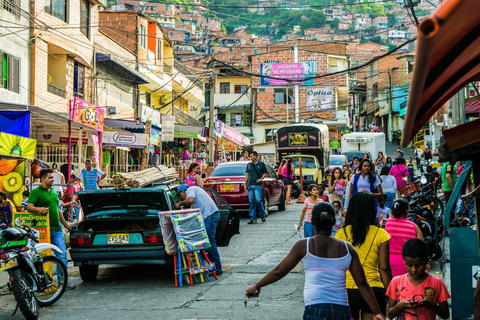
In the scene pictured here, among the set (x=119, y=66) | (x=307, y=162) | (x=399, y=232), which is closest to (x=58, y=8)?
(x=119, y=66)

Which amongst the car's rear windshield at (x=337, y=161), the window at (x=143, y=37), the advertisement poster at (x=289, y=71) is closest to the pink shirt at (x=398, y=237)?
the car's rear windshield at (x=337, y=161)

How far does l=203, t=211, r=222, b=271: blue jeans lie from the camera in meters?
10.4

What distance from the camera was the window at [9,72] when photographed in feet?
65.0

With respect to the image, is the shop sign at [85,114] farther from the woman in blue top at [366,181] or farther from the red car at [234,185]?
the woman in blue top at [366,181]

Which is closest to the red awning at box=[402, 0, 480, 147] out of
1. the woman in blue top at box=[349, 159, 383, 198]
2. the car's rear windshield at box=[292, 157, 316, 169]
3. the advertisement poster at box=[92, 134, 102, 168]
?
the woman in blue top at box=[349, 159, 383, 198]

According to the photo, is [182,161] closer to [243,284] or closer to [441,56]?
[243,284]

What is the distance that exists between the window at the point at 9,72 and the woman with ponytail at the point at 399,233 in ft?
51.7

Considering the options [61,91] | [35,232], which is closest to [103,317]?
[35,232]

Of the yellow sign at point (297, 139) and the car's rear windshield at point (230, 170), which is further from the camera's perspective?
the yellow sign at point (297, 139)

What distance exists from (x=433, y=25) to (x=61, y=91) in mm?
23682

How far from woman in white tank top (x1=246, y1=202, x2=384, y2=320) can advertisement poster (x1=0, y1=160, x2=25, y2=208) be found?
10.5 meters

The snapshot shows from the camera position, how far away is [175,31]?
137375 millimetres

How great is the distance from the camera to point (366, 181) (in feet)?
37.5

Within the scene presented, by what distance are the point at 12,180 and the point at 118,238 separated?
5287 mm
